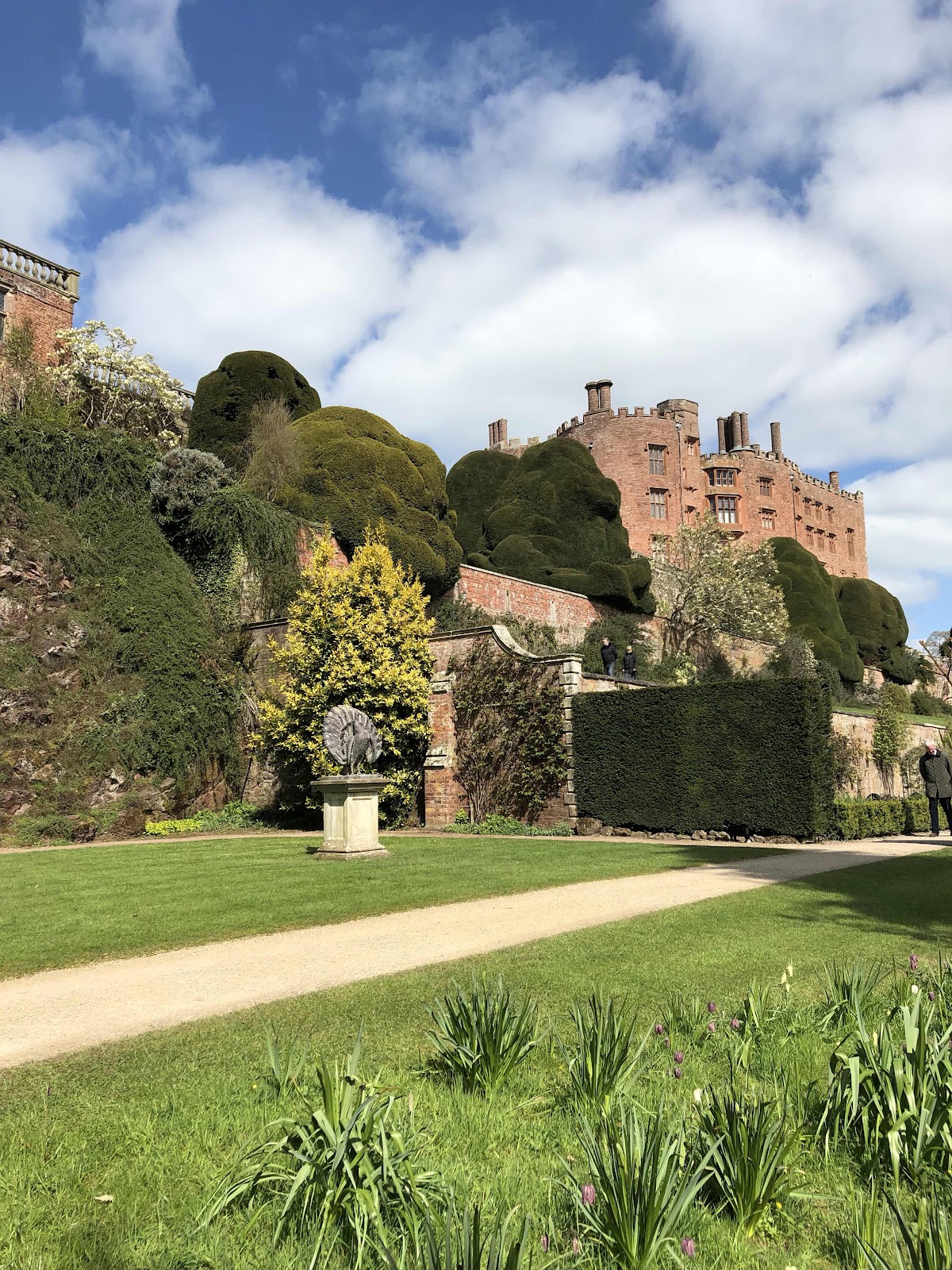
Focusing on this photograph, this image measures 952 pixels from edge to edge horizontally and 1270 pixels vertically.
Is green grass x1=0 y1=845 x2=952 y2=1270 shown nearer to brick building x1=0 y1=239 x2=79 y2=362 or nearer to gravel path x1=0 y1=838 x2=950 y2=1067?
gravel path x1=0 y1=838 x2=950 y2=1067

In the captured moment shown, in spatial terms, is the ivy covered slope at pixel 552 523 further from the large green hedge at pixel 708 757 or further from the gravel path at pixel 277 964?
the gravel path at pixel 277 964

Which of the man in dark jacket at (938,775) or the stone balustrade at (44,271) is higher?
the stone balustrade at (44,271)

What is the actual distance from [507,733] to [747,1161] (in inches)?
611

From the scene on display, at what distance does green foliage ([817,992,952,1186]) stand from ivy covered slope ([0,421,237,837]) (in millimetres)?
15413

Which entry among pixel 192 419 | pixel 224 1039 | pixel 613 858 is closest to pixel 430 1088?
pixel 224 1039

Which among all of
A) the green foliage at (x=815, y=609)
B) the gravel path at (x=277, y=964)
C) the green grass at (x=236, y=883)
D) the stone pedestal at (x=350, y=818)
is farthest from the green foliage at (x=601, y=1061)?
the green foliage at (x=815, y=609)

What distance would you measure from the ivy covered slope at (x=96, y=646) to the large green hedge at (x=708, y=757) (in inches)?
324

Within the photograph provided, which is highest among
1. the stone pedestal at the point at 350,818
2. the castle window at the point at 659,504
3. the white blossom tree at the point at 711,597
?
the castle window at the point at 659,504

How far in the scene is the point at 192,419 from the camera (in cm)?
2672

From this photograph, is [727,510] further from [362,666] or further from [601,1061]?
[601,1061]

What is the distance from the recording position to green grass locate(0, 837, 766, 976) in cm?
695

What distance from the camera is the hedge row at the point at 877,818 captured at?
1545 centimetres

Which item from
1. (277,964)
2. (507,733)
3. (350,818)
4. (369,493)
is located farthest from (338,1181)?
(369,493)

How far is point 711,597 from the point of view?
33.7 metres
